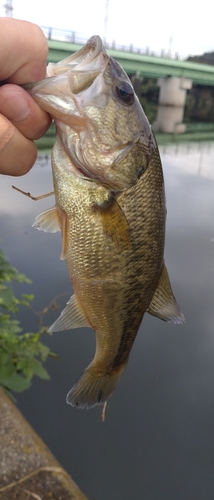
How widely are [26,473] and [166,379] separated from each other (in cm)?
288

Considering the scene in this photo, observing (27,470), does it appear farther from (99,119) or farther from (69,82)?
(69,82)

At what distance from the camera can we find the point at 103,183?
72.2 inches

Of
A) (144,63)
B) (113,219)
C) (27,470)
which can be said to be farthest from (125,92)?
(144,63)

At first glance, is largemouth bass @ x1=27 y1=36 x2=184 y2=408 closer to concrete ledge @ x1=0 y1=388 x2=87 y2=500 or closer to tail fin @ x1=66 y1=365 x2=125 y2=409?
tail fin @ x1=66 y1=365 x2=125 y2=409

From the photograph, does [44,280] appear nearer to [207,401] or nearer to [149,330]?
[149,330]

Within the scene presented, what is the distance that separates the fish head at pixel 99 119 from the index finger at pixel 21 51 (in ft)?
0.20

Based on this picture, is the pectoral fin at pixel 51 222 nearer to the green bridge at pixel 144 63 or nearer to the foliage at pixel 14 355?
the foliage at pixel 14 355

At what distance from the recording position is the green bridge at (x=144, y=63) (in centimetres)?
2277

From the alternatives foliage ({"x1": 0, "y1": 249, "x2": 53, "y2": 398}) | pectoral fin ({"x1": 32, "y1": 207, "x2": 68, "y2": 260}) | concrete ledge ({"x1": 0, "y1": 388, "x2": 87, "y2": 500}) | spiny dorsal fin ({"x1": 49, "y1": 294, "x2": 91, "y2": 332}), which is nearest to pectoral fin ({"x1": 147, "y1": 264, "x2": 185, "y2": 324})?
spiny dorsal fin ({"x1": 49, "y1": 294, "x2": 91, "y2": 332})

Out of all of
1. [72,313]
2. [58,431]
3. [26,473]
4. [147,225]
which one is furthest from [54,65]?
[58,431]

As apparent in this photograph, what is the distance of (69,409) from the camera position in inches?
183

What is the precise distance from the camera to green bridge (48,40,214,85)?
22.8 metres

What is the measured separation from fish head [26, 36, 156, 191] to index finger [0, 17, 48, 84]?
6 centimetres

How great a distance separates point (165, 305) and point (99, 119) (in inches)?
37.1
